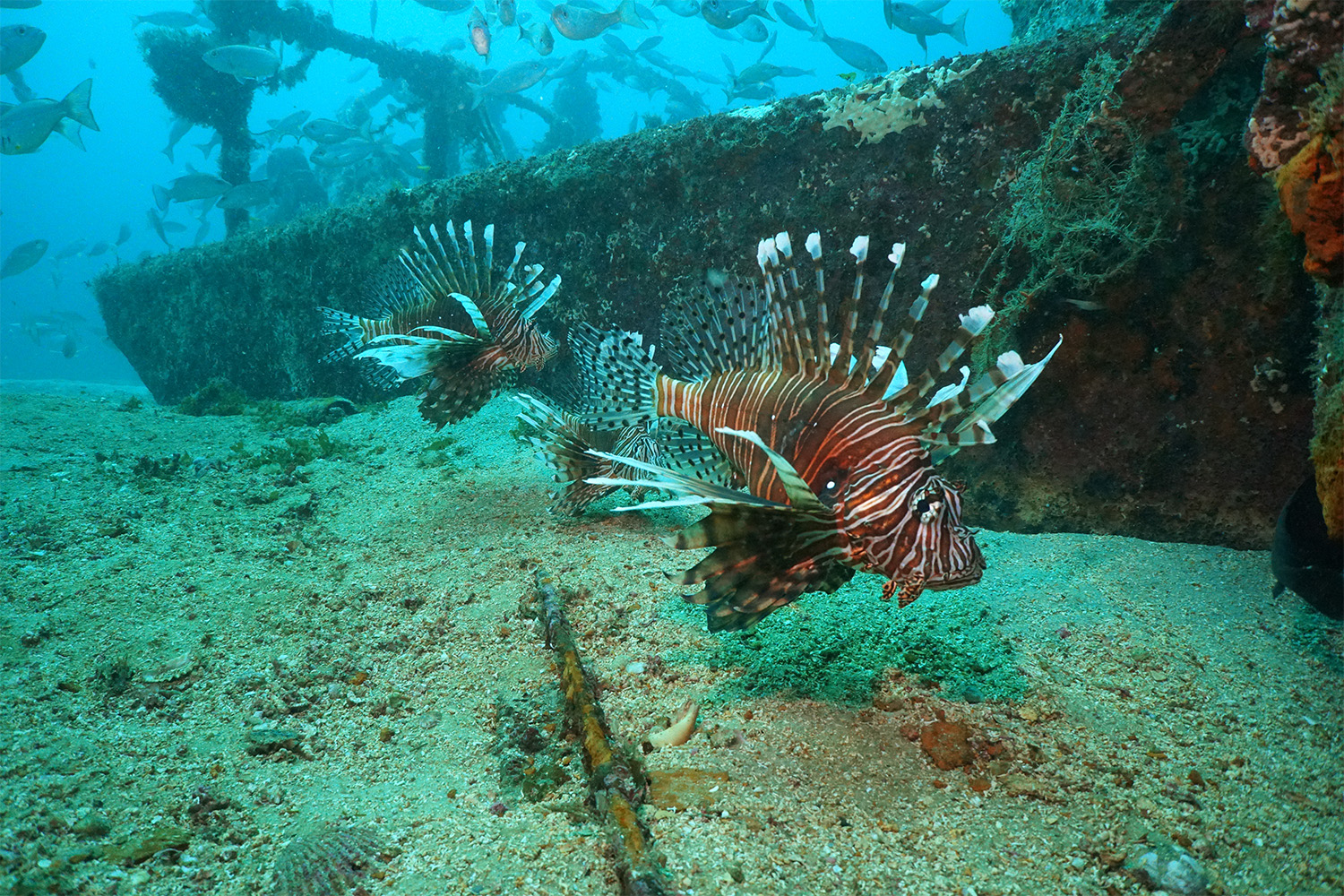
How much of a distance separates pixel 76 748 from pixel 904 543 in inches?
112

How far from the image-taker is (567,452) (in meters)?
4.15

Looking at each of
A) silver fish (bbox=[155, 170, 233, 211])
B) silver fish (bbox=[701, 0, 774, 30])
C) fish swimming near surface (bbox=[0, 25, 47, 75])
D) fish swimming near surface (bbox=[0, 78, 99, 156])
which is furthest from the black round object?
fish swimming near surface (bbox=[0, 25, 47, 75])

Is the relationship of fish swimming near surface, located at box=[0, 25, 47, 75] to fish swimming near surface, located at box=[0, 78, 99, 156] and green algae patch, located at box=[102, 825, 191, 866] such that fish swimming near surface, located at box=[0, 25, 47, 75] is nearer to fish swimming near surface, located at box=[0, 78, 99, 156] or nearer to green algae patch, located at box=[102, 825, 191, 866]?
fish swimming near surface, located at box=[0, 78, 99, 156]

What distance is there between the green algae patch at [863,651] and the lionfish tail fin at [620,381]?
3.43 ft

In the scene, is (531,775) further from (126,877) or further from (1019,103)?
(1019,103)

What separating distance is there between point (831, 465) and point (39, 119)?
14514 mm

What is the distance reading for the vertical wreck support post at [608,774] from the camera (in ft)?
4.98

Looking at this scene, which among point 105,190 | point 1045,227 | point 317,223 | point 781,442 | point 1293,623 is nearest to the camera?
point 781,442

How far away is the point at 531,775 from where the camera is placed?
2070 millimetres

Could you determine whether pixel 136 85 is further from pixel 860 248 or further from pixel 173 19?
pixel 860 248

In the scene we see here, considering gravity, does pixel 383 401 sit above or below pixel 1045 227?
above

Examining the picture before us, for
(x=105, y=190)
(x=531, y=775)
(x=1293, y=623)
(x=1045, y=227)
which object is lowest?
(x=1293, y=623)

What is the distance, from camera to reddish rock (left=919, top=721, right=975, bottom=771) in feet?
6.77

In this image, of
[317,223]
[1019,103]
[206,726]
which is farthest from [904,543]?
[317,223]
